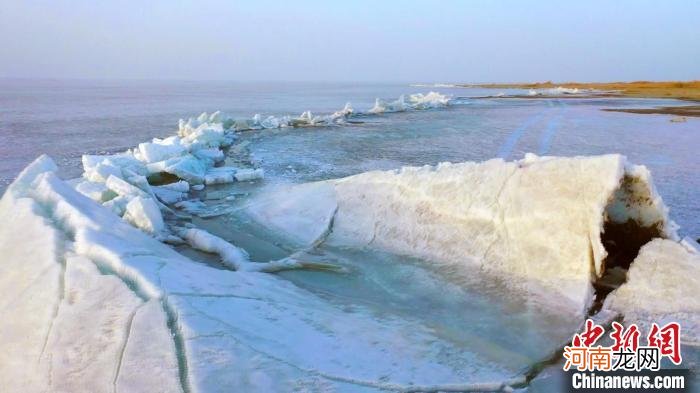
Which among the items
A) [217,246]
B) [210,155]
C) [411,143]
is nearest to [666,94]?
[411,143]

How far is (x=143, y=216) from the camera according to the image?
5.19 m

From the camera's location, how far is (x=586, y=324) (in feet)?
10.6

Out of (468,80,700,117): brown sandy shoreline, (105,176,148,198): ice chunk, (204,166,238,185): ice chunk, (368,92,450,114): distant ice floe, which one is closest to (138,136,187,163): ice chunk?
(204,166,238,185): ice chunk

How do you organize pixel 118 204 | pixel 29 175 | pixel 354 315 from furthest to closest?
pixel 118 204, pixel 29 175, pixel 354 315

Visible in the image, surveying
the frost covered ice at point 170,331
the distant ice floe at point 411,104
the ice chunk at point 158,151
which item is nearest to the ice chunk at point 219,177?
the ice chunk at point 158,151

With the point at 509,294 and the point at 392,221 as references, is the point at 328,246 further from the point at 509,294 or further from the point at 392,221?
the point at 509,294

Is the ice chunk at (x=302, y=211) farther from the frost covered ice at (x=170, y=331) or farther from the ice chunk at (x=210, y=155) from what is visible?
the ice chunk at (x=210, y=155)

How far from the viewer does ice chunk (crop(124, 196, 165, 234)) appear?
5.14 meters

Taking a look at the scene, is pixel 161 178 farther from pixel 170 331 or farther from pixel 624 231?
pixel 624 231

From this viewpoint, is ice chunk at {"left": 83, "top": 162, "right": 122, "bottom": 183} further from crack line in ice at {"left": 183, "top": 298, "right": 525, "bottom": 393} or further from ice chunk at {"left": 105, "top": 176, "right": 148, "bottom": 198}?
crack line in ice at {"left": 183, "top": 298, "right": 525, "bottom": 393}

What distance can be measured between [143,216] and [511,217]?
366cm

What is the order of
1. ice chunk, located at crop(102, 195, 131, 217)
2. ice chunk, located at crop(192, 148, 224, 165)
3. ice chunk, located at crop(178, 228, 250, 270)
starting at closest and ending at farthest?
ice chunk, located at crop(178, 228, 250, 270)
ice chunk, located at crop(102, 195, 131, 217)
ice chunk, located at crop(192, 148, 224, 165)

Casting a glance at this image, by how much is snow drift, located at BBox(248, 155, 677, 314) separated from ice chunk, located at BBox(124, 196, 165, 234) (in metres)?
1.30

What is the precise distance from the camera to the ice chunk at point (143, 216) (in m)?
5.14
